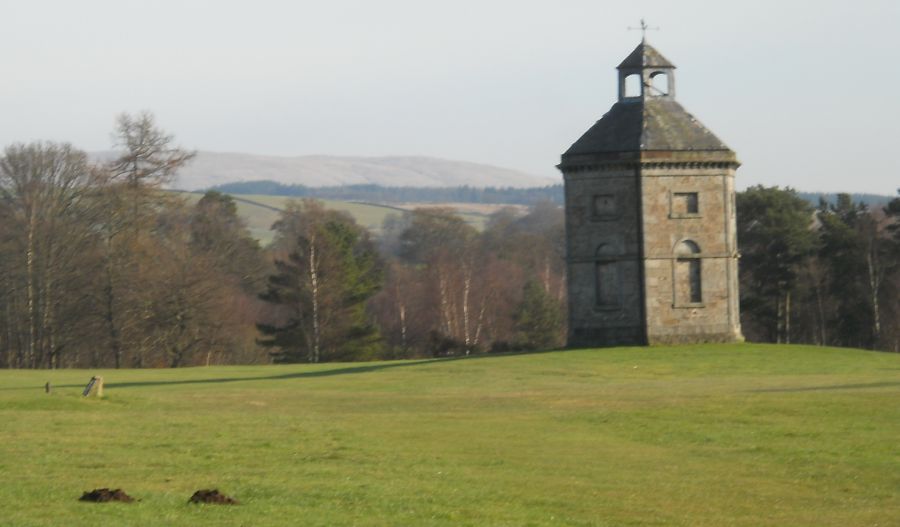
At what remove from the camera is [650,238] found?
60.8 meters

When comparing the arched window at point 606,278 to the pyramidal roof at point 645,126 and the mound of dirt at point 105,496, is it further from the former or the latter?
the mound of dirt at point 105,496

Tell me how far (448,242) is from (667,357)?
93122mm

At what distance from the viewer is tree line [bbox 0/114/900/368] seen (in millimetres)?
81312

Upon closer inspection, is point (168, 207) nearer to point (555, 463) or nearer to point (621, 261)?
point (621, 261)

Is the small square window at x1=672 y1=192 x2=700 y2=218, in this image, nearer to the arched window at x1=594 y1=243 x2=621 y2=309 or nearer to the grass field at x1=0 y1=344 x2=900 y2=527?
the arched window at x1=594 y1=243 x2=621 y2=309

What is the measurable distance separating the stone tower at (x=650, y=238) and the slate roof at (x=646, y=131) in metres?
0.06

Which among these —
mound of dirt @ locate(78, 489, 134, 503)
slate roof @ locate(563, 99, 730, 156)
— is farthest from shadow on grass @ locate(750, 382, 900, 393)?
mound of dirt @ locate(78, 489, 134, 503)

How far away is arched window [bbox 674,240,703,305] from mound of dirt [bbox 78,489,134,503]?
4263 cm

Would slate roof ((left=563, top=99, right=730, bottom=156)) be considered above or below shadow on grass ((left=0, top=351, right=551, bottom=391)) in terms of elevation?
above

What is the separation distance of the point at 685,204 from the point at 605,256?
12.0ft

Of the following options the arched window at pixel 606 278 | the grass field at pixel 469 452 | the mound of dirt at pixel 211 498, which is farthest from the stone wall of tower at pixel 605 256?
the mound of dirt at pixel 211 498

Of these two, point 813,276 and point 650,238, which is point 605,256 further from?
point 813,276

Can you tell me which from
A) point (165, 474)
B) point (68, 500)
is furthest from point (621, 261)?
point (68, 500)

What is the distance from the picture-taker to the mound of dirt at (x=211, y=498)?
798 inches
